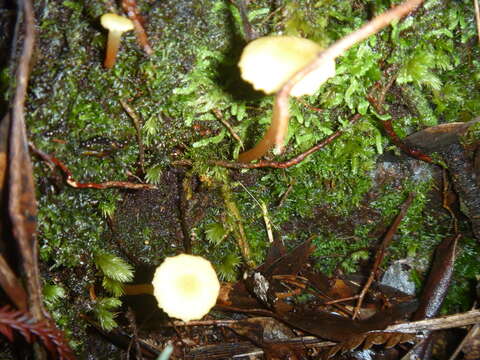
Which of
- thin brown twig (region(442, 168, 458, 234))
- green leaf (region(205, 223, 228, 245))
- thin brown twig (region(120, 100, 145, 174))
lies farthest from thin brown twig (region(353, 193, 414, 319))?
thin brown twig (region(120, 100, 145, 174))

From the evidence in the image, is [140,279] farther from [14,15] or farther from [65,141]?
[14,15]

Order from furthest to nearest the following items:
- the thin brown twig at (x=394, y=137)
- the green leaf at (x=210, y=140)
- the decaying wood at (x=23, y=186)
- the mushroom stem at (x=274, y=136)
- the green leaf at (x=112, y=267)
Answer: the green leaf at (x=112, y=267), the green leaf at (x=210, y=140), the thin brown twig at (x=394, y=137), the decaying wood at (x=23, y=186), the mushroom stem at (x=274, y=136)

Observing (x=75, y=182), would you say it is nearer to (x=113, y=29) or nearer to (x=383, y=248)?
(x=113, y=29)

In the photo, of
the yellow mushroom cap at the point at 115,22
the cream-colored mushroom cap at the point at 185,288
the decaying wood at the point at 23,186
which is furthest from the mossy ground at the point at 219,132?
the cream-colored mushroom cap at the point at 185,288

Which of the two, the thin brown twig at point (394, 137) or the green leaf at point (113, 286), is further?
the green leaf at point (113, 286)

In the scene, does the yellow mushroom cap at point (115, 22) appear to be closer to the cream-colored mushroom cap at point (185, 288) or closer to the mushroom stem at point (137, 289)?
the cream-colored mushroom cap at point (185, 288)

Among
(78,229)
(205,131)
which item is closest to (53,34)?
(205,131)

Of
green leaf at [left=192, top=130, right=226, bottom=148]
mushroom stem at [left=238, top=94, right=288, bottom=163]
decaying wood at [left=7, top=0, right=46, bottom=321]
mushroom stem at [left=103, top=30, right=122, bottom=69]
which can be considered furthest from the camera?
green leaf at [left=192, top=130, right=226, bottom=148]

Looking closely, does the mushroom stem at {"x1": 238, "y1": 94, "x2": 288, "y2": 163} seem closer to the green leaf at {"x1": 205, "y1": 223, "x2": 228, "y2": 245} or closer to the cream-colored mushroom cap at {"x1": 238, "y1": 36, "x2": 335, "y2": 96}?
the cream-colored mushroom cap at {"x1": 238, "y1": 36, "x2": 335, "y2": 96}
